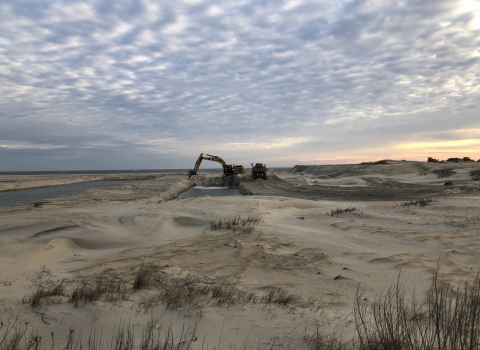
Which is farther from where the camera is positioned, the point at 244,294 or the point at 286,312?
the point at 244,294

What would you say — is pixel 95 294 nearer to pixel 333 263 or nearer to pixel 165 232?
pixel 333 263

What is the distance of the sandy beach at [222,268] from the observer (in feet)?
12.8

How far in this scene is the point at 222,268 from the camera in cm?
686

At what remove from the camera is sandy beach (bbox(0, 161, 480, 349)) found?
12.8 feet

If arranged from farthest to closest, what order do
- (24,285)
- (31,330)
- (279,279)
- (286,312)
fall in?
1. (279,279)
2. (24,285)
3. (286,312)
4. (31,330)

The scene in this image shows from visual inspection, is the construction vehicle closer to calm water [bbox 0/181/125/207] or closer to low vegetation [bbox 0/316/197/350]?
calm water [bbox 0/181/125/207]

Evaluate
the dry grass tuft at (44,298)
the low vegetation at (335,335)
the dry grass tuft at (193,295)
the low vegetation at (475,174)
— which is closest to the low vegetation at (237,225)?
the low vegetation at (335,335)

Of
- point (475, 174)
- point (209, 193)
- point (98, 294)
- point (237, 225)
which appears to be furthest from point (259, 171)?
point (98, 294)

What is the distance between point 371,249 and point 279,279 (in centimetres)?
312

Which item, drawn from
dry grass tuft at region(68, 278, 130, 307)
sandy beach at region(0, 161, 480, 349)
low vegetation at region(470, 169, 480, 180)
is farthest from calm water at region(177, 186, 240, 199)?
dry grass tuft at region(68, 278, 130, 307)

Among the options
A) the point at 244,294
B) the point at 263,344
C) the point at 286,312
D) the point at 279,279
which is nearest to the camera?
the point at 263,344

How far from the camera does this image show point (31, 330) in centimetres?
370

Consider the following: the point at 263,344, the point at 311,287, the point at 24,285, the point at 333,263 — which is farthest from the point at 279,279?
the point at 24,285

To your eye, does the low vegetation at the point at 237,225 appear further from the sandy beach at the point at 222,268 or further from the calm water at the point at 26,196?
the calm water at the point at 26,196
